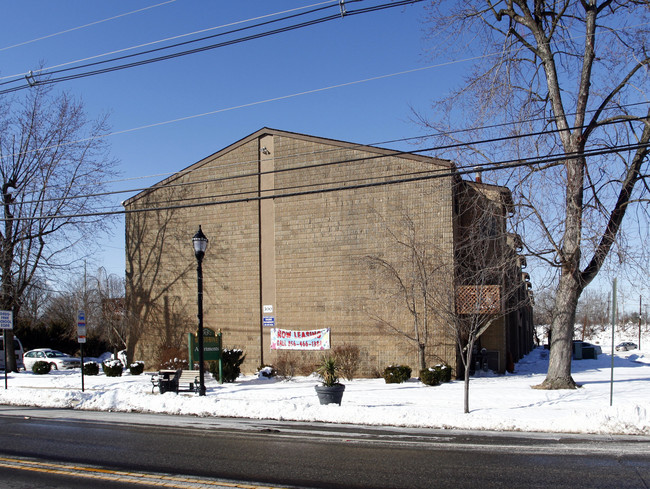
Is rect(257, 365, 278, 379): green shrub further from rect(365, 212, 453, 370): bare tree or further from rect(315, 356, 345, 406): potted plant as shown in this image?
rect(315, 356, 345, 406): potted plant

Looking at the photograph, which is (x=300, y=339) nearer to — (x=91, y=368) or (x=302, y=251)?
(x=302, y=251)

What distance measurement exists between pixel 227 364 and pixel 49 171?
599 inches

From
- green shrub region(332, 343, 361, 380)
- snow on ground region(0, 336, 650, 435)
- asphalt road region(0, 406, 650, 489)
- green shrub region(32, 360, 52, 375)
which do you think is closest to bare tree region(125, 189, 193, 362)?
green shrub region(32, 360, 52, 375)

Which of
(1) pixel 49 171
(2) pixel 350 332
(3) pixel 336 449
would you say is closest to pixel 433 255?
(2) pixel 350 332

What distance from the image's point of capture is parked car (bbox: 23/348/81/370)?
3234cm

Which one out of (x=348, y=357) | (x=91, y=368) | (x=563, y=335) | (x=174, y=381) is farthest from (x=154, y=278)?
(x=563, y=335)

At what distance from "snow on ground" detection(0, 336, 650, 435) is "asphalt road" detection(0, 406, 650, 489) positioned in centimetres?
73

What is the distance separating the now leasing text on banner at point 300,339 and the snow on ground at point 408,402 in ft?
5.97

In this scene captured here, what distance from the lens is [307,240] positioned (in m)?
25.8

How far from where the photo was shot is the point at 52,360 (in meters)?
32.5

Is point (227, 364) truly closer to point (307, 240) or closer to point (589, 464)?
point (307, 240)

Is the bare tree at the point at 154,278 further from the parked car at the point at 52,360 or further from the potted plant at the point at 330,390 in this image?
the potted plant at the point at 330,390

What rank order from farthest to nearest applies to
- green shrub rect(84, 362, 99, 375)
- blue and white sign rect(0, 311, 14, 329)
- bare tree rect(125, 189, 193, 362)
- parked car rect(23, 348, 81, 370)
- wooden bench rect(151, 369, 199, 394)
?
parked car rect(23, 348, 81, 370)
bare tree rect(125, 189, 193, 362)
green shrub rect(84, 362, 99, 375)
blue and white sign rect(0, 311, 14, 329)
wooden bench rect(151, 369, 199, 394)

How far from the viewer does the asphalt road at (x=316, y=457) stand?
7883 mm
